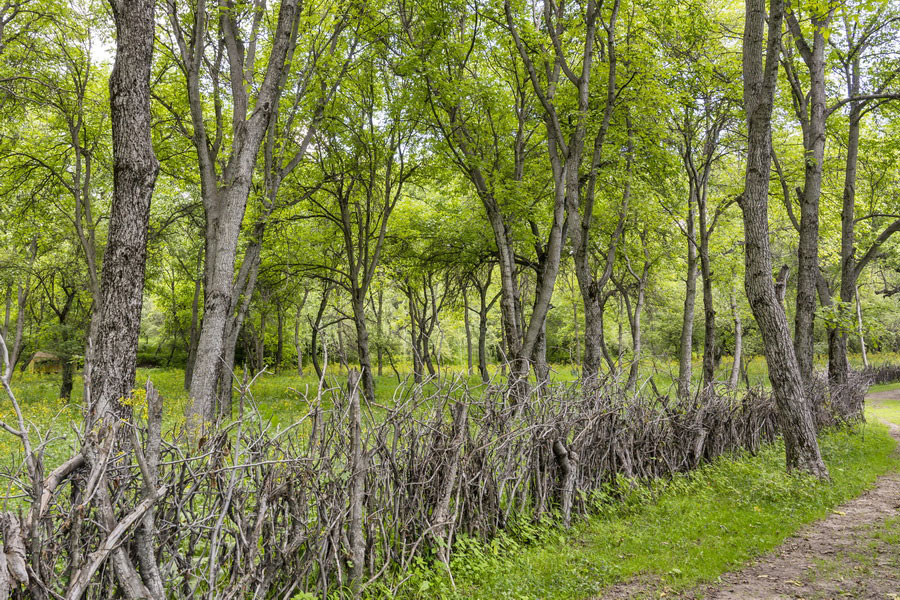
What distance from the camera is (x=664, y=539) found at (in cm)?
530

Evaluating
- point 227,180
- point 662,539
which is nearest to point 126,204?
point 227,180

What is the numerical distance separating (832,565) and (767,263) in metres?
4.03

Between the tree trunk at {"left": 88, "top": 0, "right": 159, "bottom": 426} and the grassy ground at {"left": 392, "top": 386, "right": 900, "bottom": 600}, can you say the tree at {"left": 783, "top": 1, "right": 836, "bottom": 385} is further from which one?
the tree trunk at {"left": 88, "top": 0, "right": 159, "bottom": 426}

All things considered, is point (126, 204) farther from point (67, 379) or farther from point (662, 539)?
point (67, 379)

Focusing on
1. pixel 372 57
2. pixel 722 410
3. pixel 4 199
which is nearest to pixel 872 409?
pixel 722 410

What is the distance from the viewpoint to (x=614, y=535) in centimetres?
532

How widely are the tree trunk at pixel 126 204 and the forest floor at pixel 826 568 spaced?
16.5 feet

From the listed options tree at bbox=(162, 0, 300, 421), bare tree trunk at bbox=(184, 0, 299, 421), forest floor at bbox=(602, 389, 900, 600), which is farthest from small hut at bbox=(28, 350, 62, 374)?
forest floor at bbox=(602, 389, 900, 600)

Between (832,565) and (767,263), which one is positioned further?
(767,263)

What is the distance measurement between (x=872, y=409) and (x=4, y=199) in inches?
1046

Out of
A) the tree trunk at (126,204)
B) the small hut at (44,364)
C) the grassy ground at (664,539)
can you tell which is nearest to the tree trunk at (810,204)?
the grassy ground at (664,539)

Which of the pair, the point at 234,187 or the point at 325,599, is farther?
the point at 234,187

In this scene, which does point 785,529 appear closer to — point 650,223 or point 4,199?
point 650,223

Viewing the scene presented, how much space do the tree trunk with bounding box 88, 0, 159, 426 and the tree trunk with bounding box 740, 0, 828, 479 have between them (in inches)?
294
